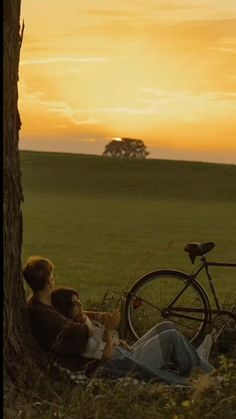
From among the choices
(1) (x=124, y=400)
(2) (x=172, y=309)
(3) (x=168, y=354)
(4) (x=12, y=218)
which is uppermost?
(4) (x=12, y=218)

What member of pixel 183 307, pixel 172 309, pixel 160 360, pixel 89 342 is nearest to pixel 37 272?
pixel 89 342

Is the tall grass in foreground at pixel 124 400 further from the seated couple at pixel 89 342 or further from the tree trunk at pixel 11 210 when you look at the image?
Answer: the tree trunk at pixel 11 210

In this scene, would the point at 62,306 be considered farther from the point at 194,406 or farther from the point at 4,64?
the point at 4,64

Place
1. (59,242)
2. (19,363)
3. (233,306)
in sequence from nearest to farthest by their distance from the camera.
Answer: (19,363), (233,306), (59,242)

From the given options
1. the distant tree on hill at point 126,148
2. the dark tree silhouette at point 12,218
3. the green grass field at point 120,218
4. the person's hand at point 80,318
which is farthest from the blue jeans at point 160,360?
the distant tree on hill at point 126,148

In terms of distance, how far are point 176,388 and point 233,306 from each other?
218 centimetres

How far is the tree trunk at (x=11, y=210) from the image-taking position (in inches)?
243

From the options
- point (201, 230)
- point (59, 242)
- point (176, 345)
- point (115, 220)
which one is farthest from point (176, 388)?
point (115, 220)

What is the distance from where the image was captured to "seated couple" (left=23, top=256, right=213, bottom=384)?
636cm

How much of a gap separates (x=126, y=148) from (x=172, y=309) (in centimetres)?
11162

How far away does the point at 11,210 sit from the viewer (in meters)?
6.23

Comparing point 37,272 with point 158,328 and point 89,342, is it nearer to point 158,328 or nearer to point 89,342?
point 89,342

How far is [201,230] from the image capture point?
33688mm

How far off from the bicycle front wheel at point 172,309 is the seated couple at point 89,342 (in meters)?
1.02
